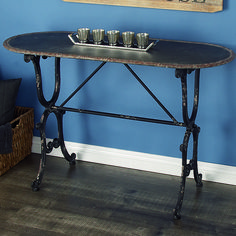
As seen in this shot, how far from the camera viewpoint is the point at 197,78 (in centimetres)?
269

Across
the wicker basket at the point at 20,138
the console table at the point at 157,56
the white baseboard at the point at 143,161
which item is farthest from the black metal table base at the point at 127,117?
the wicker basket at the point at 20,138

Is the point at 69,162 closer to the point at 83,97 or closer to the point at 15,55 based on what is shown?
the point at 83,97

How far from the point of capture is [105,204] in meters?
2.76

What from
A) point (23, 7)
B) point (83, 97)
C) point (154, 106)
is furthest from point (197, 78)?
point (23, 7)

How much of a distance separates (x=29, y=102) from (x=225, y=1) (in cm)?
167

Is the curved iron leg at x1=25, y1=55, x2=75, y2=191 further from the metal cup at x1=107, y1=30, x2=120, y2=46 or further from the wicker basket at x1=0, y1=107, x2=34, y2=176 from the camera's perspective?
the metal cup at x1=107, y1=30, x2=120, y2=46

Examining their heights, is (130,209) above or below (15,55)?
below

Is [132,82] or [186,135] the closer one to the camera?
[186,135]

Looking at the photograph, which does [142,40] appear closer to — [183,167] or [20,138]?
[183,167]

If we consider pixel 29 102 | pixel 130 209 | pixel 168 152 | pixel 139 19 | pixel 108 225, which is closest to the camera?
pixel 108 225

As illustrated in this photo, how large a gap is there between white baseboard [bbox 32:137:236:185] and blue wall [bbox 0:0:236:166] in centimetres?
4

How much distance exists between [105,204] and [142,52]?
1.01m

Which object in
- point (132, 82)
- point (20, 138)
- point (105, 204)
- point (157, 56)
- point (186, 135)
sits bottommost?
point (105, 204)

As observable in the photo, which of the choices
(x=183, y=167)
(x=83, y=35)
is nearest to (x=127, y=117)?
(x=183, y=167)
